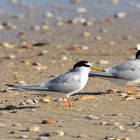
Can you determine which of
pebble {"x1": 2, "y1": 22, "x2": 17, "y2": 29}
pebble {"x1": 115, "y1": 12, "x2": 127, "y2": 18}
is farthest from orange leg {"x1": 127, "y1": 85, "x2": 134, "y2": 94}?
pebble {"x1": 115, "y1": 12, "x2": 127, "y2": 18}

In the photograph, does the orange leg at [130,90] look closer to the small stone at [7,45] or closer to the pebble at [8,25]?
the small stone at [7,45]

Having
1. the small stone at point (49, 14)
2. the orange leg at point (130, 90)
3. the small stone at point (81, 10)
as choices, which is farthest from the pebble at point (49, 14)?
the orange leg at point (130, 90)

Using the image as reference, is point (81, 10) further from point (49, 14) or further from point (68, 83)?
point (68, 83)

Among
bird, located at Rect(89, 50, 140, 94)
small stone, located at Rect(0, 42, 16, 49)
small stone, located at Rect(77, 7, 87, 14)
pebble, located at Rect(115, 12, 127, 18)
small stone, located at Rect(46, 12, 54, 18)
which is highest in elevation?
small stone, located at Rect(77, 7, 87, 14)

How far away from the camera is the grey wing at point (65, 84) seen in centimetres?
819

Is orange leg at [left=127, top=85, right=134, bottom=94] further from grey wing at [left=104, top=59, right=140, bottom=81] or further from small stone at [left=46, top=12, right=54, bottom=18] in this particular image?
small stone at [left=46, top=12, right=54, bottom=18]

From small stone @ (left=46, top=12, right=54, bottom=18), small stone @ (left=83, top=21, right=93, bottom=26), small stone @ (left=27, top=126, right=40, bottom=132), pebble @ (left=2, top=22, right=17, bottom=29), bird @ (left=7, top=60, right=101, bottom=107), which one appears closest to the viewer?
small stone @ (left=27, top=126, right=40, bottom=132)

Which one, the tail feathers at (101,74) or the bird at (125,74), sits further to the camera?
the bird at (125,74)

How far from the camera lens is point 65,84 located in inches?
324

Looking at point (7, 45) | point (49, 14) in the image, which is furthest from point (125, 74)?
point (49, 14)

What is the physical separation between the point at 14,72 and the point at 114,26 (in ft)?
18.0

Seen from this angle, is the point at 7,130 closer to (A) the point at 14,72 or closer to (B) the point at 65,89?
(B) the point at 65,89

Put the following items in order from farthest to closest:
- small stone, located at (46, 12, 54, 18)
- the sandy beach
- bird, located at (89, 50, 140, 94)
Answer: small stone, located at (46, 12, 54, 18) → bird, located at (89, 50, 140, 94) → the sandy beach

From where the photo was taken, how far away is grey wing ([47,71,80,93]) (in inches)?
322
